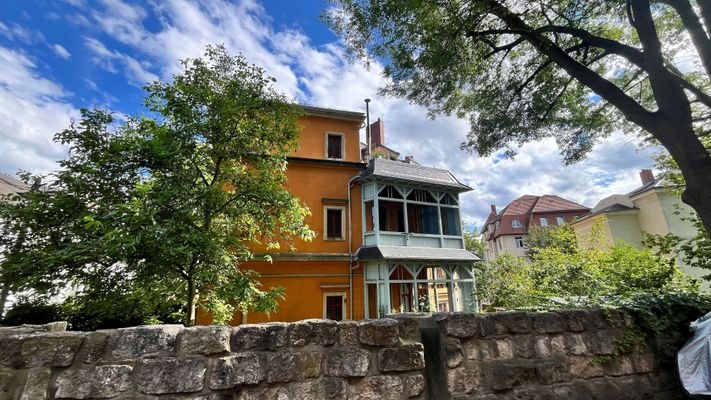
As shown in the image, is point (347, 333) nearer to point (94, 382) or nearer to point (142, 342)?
point (142, 342)

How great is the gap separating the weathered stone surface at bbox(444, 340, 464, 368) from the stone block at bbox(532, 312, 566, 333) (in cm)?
71

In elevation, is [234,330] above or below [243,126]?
below

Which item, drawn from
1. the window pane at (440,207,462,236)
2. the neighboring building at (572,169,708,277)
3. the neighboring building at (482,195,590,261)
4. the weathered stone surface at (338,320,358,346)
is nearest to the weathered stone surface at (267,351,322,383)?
the weathered stone surface at (338,320,358,346)

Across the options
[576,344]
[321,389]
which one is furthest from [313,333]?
[576,344]

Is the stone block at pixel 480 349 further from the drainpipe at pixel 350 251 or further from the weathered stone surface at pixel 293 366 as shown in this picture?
the drainpipe at pixel 350 251

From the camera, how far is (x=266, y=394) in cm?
181

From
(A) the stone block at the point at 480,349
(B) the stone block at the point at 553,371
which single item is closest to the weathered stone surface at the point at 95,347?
(A) the stone block at the point at 480,349

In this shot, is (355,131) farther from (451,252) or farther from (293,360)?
(293,360)

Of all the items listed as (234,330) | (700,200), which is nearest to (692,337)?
(700,200)

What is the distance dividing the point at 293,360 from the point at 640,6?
6.07m

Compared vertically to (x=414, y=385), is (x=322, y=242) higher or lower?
higher

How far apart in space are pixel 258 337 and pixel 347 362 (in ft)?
1.96

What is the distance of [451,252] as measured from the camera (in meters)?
12.7

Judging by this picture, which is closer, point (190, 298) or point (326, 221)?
point (190, 298)
